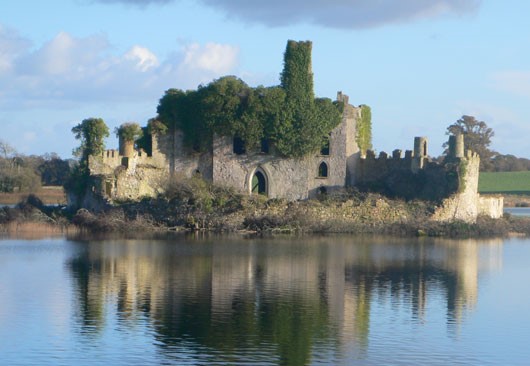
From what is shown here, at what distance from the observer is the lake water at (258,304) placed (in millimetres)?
26578

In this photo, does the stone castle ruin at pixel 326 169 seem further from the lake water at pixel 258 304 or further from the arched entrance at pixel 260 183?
the lake water at pixel 258 304

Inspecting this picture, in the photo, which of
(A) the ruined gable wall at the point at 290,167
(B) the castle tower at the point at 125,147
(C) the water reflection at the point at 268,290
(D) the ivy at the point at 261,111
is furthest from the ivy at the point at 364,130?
(B) the castle tower at the point at 125,147

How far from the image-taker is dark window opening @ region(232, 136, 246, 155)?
208 feet

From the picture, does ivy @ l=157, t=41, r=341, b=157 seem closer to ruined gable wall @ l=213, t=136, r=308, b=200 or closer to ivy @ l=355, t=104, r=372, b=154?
ruined gable wall @ l=213, t=136, r=308, b=200

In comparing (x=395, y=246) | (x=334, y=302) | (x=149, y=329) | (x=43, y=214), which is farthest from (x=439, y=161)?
A: (x=149, y=329)

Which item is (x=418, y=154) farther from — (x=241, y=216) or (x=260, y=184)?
(x=241, y=216)

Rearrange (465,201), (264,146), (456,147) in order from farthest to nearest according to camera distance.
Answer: (264,146), (456,147), (465,201)

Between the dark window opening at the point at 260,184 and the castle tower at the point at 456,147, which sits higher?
the castle tower at the point at 456,147

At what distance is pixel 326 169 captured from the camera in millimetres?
64312

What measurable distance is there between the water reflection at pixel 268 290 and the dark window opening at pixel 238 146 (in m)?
11.6

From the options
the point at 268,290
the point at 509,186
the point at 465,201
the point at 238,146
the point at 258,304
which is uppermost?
the point at 238,146

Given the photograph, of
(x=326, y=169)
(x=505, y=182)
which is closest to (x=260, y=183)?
(x=326, y=169)

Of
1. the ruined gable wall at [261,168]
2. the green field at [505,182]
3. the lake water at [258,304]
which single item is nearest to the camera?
the lake water at [258,304]

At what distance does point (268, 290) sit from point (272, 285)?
129 cm
